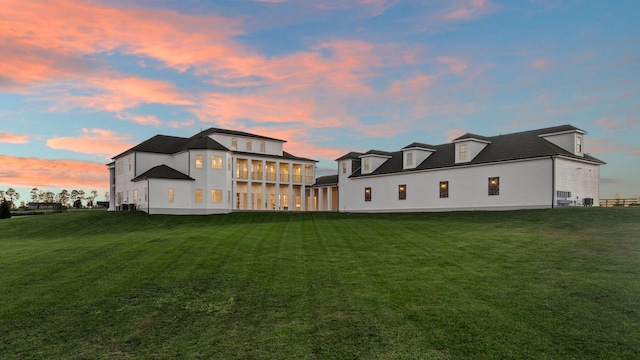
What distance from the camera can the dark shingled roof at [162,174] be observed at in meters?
47.9

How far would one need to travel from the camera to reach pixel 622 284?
10766 mm

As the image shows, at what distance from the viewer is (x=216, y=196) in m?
50.3

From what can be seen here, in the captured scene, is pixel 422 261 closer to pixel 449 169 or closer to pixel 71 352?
pixel 71 352

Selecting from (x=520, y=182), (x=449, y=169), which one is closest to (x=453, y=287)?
(x=520, y=182)

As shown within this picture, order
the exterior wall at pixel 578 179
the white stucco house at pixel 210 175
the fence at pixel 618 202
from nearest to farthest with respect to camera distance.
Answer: the exterior wall at pixel 578 179
the fence at pixel 618 202
the white stucco house at pixel 210 175

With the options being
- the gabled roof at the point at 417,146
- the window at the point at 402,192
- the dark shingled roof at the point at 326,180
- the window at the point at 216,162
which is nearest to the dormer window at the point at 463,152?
the gabled roof at the point at 417,146

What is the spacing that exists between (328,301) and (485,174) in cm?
3359

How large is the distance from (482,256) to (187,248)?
1142 centimetres

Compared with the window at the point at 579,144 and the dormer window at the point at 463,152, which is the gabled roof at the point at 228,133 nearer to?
the dormer window at the point at 463,152

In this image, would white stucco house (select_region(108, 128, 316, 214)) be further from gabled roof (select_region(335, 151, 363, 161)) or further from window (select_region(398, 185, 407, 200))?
window (select_region(398, 185, 407, 200))

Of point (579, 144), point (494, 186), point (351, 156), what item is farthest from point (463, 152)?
point (351, 156)

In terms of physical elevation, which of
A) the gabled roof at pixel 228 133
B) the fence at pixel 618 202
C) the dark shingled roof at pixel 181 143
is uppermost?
the gabled roof at pixel 228 133

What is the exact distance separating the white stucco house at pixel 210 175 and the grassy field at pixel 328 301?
31.3 metres

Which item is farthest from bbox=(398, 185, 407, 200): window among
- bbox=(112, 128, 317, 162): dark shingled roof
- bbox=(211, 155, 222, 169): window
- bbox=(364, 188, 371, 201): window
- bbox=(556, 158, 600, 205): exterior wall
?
bbox=(211, 155, 222, 169): window
